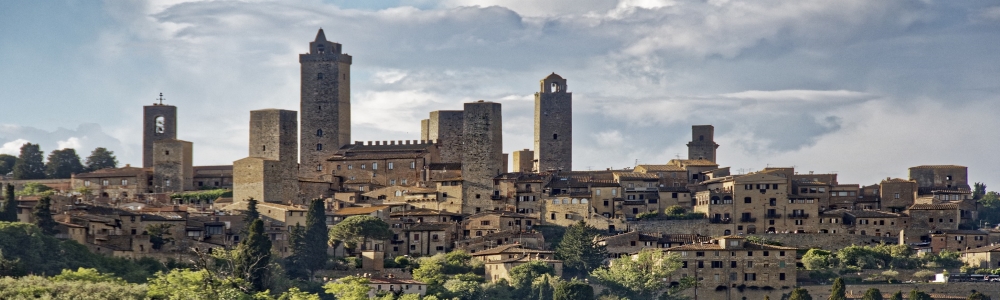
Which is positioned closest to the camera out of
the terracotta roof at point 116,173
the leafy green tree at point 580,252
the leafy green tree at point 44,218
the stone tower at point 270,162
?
the leafy green tree at point 44,218

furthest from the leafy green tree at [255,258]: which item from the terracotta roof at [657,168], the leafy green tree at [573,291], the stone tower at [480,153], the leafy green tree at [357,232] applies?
the terracotta roof at [657,168]

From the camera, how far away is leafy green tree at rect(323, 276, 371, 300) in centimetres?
7356

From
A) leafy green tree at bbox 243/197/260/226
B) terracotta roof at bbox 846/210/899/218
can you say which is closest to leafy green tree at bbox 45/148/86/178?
leafy green tree at bbox 243/197/260/226

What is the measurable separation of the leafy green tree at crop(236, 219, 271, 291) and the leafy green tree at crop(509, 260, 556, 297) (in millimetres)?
9924

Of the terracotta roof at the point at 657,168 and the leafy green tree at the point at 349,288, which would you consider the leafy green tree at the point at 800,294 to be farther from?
the terracotta roof at the point at 657,168

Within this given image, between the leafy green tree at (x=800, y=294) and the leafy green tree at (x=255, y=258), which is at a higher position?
the leafy green tree at (x=255, y=258)

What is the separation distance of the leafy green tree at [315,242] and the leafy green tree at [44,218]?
9576mm

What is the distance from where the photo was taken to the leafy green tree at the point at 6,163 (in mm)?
103625

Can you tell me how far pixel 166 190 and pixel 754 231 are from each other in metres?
26.9

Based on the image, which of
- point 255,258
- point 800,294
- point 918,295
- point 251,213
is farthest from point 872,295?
point 251,213

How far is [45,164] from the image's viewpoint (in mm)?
103000

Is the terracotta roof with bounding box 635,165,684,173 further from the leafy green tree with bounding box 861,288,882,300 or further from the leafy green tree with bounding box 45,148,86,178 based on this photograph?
the leafy green tree with bounding box 45,148,86,178

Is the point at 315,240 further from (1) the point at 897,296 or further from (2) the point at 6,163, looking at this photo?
A: (2) the point at 6,163

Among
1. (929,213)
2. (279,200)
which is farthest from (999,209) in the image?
(279,200)
